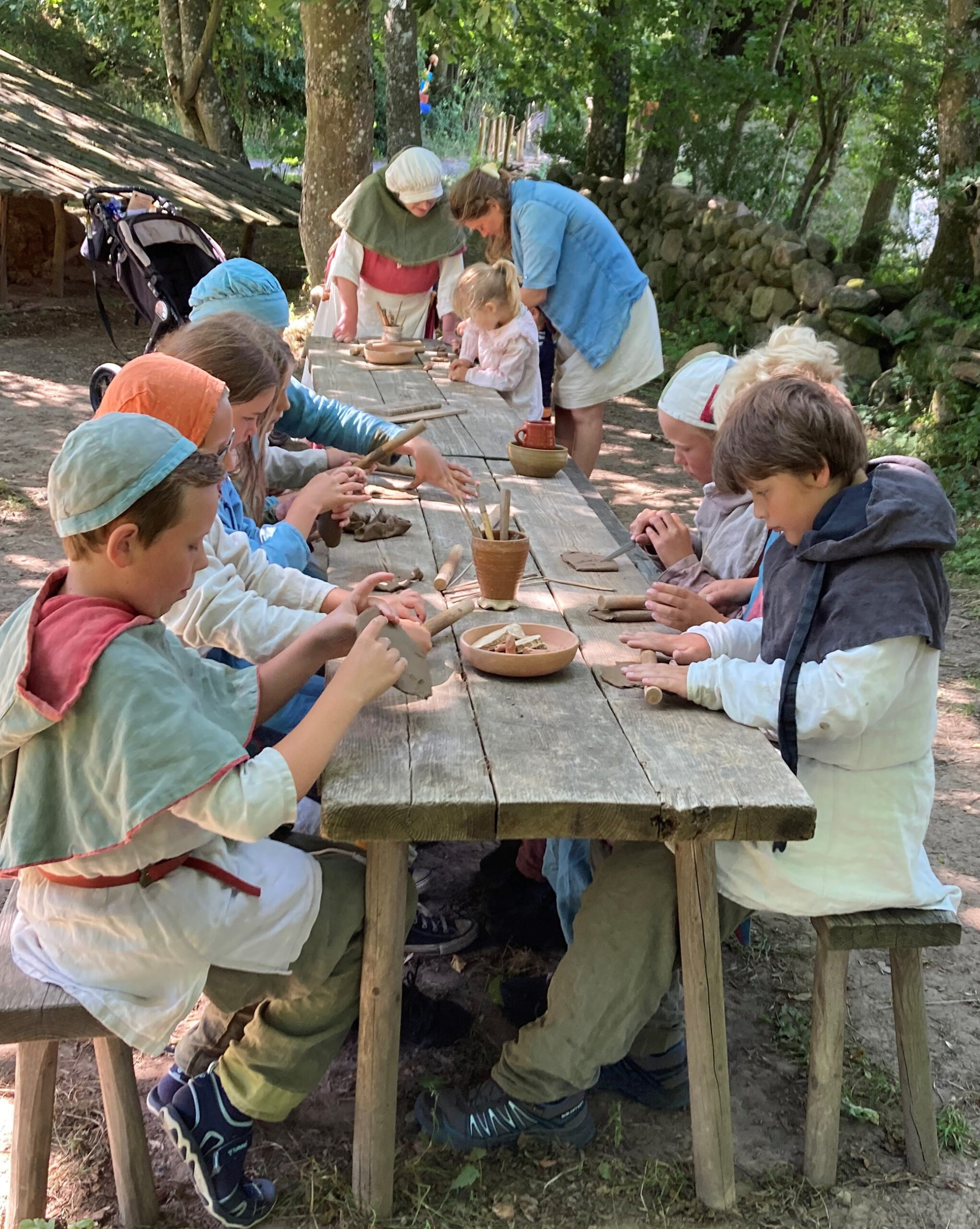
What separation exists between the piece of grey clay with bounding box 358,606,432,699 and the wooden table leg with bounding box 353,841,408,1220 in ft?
0.85

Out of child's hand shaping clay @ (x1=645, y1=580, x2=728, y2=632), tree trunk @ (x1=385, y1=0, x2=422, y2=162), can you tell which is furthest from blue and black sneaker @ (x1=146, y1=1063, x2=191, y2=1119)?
tree trunk @ (x1=385, y1=0, x2=422, y2=162)

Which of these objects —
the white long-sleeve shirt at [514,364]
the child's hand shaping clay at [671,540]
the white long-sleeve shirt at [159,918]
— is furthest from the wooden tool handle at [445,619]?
the white long-sleeve shirt at [514,364]

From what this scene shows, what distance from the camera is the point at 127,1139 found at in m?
1.89

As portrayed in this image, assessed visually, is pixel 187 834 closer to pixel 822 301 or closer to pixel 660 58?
pixel 822 301

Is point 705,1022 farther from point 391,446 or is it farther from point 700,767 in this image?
point 391,446

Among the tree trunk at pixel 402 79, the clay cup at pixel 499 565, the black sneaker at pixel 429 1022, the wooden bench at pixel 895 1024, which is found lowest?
the black sneaker at pixel 429 1022

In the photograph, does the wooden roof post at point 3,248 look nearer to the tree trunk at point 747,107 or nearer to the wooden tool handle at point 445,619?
the tree trunk at point 747,107

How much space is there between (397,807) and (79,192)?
9072 millimetres

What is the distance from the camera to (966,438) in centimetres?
647

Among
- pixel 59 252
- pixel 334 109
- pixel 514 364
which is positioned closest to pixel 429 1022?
pixel 514 364

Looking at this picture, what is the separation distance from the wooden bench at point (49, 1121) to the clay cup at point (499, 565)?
110 centimetres

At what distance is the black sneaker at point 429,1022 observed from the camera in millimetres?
2441

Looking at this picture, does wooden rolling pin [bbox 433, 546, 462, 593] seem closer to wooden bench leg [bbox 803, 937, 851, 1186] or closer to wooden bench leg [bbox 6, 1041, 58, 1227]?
wooden bench leg [bbox 803, 937, 851, 1186]

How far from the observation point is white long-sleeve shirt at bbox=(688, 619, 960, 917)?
196 centimetres
